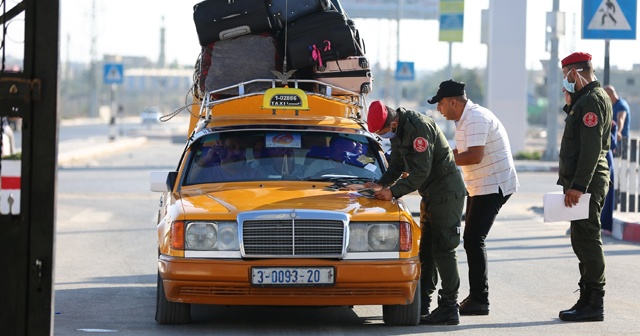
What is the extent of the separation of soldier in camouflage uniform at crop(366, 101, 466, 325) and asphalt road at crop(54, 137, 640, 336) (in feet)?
1.17

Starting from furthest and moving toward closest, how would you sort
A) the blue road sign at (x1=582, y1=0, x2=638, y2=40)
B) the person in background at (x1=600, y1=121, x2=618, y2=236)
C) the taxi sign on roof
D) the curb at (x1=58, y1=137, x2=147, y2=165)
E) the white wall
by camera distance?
the curb at (x1=58, y1=137, x2=147, y2=165), the white wall, the blue road sign at (x1=582, y1=0, x2=638, y2=40), the person in background at (x1=600, y1=121, x2=618, y2=236), the taxi sign on roof

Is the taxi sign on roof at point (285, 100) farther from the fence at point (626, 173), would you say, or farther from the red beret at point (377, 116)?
the fence at point (626, 173)

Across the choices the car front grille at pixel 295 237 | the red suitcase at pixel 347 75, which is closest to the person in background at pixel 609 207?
the red suitcase at pixel 347 75

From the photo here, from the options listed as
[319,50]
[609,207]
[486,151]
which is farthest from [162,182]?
[609,207]

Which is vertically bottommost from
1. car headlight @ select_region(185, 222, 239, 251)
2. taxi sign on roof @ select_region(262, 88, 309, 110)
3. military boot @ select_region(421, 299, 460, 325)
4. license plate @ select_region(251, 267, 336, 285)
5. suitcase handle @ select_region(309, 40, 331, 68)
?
military boot @ select_region(421, 299, 460, 325)

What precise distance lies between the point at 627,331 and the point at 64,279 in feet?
18.4

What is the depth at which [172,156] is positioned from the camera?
42.2 metres

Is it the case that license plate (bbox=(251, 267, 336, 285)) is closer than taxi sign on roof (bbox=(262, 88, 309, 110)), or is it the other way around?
license plate (bbox=(251, 267, 336, 285))

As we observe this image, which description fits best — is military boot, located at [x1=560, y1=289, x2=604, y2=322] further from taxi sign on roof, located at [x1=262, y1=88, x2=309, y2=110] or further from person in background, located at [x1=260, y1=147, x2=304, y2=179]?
taxi sign on roof, located at [x1=262, y1=88, x2=309, y2=110]

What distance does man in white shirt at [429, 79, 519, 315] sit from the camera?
9.78m

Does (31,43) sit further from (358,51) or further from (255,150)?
(358,51)

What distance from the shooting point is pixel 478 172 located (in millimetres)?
9914

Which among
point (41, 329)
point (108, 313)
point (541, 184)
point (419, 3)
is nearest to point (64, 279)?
point (108, 313)

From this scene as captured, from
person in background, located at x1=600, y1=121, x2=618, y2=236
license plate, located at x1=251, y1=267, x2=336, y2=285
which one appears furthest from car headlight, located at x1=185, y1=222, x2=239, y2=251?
person in background, located at x1=600, y1=121, x2=618, y2=236
